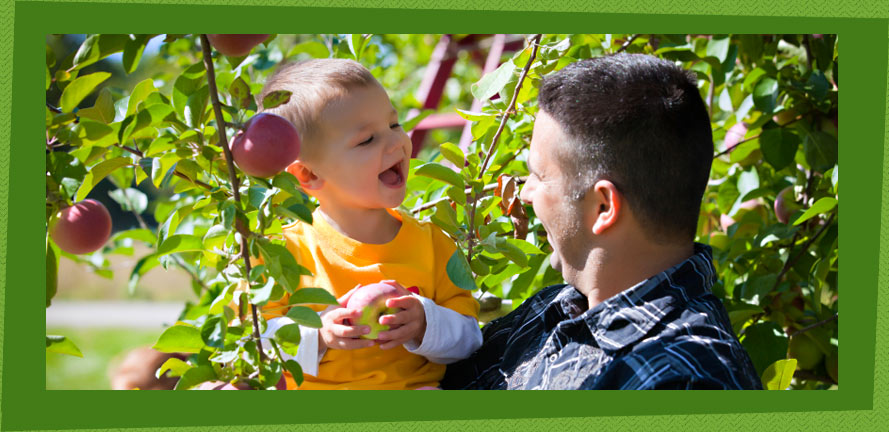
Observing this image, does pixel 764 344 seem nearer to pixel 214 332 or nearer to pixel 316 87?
pixel 316 87

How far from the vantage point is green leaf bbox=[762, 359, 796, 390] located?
3.81 ft

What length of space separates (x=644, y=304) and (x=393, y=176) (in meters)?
0.44

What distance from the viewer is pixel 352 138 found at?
1.26m

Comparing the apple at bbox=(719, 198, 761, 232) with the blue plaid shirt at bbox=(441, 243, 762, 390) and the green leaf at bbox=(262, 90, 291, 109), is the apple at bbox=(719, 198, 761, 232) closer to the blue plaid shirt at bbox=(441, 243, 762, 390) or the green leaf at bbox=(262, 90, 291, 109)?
the blue plaid shirt at bbox=(441, 243, 762, 390)

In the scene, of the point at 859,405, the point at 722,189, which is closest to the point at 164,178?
the point at 859,405

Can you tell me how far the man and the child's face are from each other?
231 millimetres

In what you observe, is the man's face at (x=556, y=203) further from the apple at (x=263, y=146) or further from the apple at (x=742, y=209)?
the apple at (x=742, y=209)

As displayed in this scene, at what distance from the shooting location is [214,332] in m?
0.87

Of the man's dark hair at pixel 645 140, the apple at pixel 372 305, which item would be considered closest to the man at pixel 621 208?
the man's dark hair at pixel 645 140

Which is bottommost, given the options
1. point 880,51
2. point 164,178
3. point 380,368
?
point 380,368

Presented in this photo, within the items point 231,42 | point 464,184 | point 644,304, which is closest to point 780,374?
point 644,304

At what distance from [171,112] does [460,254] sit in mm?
415

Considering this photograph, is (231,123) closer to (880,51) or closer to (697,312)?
(697,312)

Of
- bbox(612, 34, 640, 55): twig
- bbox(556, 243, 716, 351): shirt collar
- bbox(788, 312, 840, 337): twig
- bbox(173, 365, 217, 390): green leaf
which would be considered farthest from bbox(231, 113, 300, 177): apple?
bbox(788, 312, 840, 337): twig
